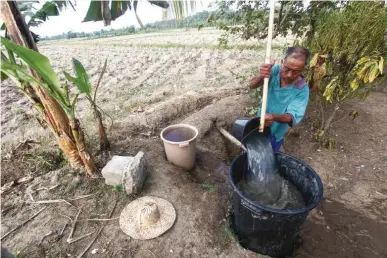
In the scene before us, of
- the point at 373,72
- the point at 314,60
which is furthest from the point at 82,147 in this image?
the point at 373,72

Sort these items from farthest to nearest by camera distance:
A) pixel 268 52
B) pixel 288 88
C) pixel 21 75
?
pixel 288 88
pixel 21 75
pixel 268 52

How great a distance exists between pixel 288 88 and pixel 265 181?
0.95 meters

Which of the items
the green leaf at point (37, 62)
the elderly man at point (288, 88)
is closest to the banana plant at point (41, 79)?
the green leaf at point (37, 62)

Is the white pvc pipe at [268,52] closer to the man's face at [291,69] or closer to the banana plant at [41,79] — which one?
the man's face at [291,69]

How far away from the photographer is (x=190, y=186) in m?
2.74

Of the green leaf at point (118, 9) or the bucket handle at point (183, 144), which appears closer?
the green leaf at point (118, 9)

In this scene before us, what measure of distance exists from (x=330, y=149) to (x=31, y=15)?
4535 mm

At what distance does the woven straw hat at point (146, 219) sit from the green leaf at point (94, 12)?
173 cm

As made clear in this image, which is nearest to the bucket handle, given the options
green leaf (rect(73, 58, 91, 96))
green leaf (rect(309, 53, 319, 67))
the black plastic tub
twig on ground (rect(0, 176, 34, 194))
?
the black plastic tub

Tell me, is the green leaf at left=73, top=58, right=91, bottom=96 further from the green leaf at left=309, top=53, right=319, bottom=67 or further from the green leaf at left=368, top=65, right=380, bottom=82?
the green leaf at left=368, top=65, right=380, bottom=82

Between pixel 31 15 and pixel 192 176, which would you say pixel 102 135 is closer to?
pixel 192 176

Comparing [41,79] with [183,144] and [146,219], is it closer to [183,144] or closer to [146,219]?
[183,144]

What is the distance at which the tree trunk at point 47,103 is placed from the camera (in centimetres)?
203

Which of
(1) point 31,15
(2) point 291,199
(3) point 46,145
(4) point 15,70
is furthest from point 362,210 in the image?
(1) point 31,15
